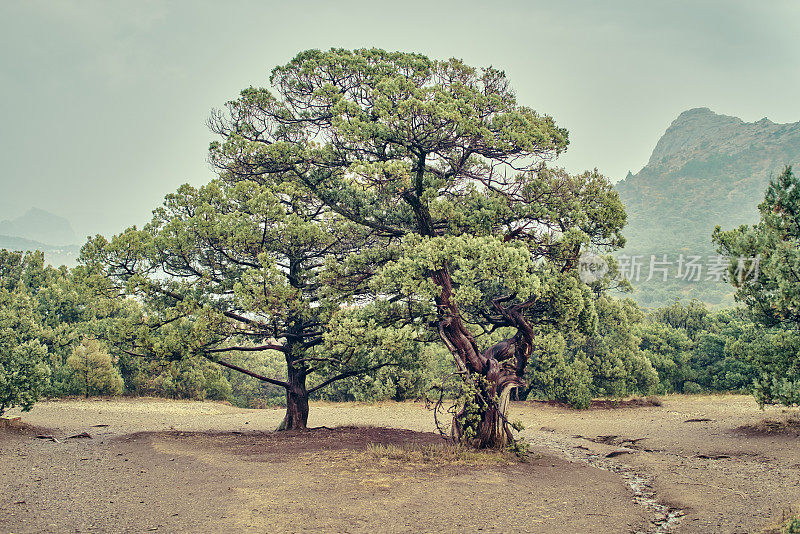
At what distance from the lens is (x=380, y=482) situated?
1069 cm

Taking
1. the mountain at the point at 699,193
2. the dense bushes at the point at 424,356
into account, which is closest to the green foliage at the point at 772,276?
the dense bushes at the point at 424,356

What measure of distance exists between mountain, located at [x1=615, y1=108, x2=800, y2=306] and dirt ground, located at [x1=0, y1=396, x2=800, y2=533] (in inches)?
3745

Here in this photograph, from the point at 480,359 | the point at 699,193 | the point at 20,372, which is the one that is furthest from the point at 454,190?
the point at 699,193

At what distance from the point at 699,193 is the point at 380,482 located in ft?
511

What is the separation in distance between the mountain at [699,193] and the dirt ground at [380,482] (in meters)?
95.1

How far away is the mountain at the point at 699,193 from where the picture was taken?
370ft

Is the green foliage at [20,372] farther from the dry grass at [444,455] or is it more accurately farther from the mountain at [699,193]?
the mountain at [699,193]

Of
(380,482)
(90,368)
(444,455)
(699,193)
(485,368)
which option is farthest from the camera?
(699,193)

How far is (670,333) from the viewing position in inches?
1602

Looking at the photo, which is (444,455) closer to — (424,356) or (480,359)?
(480,359)

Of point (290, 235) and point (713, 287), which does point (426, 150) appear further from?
point (713, 287)

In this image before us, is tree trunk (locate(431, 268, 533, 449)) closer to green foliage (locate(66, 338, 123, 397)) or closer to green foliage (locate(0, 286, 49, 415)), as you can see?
green foliage (locate(0, 286, 49, 415))

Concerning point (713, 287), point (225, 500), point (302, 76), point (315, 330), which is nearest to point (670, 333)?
point (315, 330)

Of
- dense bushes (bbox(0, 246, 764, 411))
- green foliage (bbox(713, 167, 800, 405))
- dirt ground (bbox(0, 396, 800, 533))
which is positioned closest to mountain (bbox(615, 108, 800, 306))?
dense bushes (bbox(0, 246, 764, 411))
